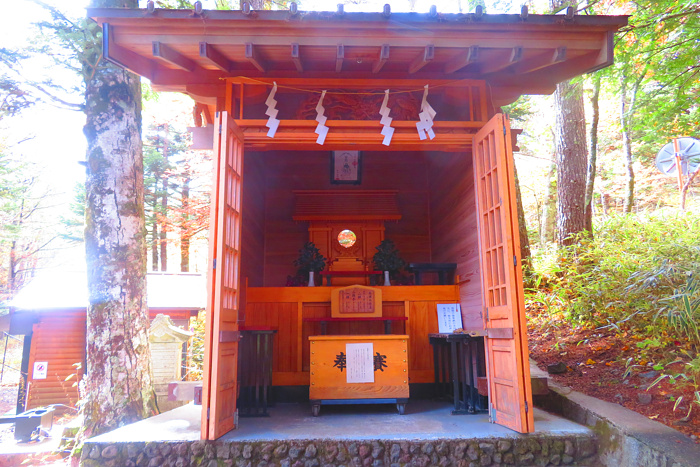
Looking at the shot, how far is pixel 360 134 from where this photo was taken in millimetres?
3875

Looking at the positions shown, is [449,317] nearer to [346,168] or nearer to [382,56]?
[346,168]

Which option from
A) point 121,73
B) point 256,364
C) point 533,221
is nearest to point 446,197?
point 256,364

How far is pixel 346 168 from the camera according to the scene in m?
6.20

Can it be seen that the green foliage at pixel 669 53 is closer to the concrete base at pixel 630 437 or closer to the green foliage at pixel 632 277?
the green foliage at pixel 632 277

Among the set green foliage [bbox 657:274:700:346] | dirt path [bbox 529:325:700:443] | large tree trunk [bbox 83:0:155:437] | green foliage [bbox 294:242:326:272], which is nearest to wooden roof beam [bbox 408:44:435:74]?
green foliage [bbox 294:242:326:272]

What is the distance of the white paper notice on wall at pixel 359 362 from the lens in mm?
4141

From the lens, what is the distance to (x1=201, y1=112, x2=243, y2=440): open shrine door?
3.10m

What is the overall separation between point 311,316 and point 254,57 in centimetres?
277

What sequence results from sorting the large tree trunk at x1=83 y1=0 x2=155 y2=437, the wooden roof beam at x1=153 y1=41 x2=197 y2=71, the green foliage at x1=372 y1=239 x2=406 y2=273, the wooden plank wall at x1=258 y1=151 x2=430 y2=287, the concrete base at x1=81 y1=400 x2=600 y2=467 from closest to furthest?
the concrete base at x1=81 y1=400 x2=600 y2=467 → the wooden roof beam at x1=153 y1=41 x2=197 y2=71 → the large tree trunk at x1=83 y1=0 x2=155 y2=437 → the green foliage at x1=372 y1=239 x2=406 y2=273 → the wooden plank wall at x1=258 y1=151 x2=430 y2=287

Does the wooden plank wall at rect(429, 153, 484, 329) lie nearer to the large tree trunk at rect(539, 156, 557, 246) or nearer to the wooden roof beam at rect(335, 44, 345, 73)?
the wooden roof beam at rect(335, 44, 345, 73)

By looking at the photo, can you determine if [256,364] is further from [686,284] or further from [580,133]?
[580,133]

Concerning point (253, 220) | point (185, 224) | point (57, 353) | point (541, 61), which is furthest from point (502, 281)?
point (185, 224)

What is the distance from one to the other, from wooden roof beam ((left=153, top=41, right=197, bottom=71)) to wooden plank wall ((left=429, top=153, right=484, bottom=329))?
2785 mm

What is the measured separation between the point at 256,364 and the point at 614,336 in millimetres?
3686
